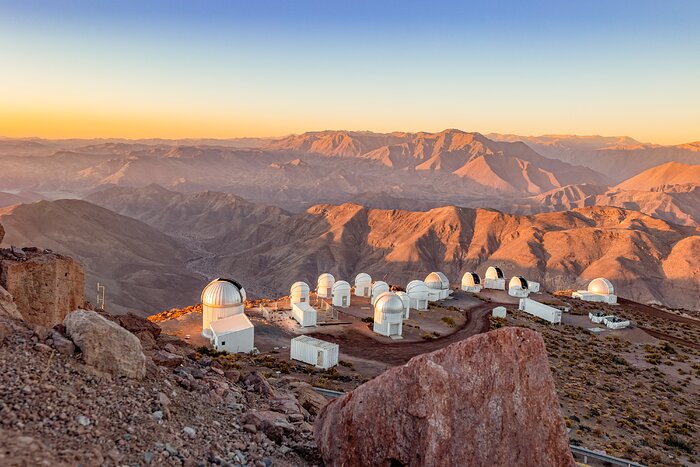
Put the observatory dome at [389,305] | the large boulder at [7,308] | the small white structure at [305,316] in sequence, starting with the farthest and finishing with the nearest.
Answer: the small white structure at [305,316] < the observatory dome at [389,305] < the large boulder at [7,308]

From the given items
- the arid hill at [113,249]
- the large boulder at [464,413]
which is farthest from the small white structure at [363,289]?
the large boulder at [464,413]

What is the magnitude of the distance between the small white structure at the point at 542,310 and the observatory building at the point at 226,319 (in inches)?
1222

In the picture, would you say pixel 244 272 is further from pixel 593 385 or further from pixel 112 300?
pixel 593 385

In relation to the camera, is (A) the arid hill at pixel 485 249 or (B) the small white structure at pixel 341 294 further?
(A) the arid hill at pixel 485 249

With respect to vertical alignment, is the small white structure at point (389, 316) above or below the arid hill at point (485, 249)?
above

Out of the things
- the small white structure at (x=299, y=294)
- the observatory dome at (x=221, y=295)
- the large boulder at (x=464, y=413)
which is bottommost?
the small white structure at (x=299, y=294)

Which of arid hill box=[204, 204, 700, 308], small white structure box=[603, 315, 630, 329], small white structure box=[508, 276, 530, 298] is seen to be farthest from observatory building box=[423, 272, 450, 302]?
arid hill box=[204, 204, 700, 308]

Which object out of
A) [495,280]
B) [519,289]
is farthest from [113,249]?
[519,289]

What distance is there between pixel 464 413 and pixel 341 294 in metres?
40.8

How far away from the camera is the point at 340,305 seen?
50156 mm

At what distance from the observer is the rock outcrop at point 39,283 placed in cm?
1515

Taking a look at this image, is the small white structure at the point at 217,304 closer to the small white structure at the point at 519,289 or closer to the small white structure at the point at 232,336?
the small white structure at the point at 232,336

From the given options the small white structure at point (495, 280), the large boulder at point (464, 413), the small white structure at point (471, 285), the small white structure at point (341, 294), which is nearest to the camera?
the large boulder at point (464, 413)

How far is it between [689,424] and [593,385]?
5.41m
